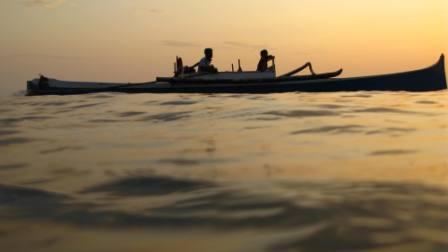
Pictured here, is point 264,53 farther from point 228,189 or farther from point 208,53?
point 228,189

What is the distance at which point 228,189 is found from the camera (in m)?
2.08

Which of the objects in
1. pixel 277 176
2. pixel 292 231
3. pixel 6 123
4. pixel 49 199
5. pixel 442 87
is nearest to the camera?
pixel 292 231

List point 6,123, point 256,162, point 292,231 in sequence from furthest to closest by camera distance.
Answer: point 6,123 → point 256,162 → point 292,231

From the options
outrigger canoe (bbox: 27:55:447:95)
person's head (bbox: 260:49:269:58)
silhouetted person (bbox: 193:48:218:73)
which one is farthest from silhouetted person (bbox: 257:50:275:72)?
silhouetted person (bbox: 193:48:218:73)

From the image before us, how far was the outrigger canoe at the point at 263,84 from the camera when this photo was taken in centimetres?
1480

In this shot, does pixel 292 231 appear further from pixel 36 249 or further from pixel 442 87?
pixel 442 87

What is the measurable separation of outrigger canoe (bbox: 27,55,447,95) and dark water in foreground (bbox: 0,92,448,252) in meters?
10.6

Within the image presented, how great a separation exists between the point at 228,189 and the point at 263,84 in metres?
12.9

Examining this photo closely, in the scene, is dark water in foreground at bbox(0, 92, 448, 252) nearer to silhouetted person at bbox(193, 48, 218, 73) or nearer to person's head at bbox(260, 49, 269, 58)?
silhouetted person at bbox(193, 48, 218, 73)

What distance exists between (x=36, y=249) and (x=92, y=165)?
1313 mm

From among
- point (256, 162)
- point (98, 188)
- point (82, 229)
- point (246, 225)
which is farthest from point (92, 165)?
point (246, 225)

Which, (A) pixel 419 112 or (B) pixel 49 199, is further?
(A) pixel 419 112

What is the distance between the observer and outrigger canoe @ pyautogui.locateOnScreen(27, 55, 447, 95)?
48.6 ft

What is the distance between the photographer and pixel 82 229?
157cm
